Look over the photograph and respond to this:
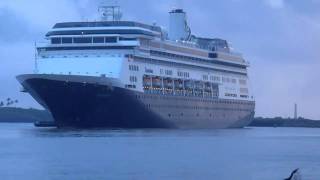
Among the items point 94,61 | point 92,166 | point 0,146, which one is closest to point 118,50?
point 94,61

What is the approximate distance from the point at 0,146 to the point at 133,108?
2634 cm

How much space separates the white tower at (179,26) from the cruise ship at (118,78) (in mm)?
8118

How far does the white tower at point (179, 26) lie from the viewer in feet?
403

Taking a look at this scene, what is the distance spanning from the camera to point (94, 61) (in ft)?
315

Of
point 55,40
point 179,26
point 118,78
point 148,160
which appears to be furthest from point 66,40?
point 148,160

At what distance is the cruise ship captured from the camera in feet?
305

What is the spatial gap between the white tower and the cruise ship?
8118 millimetres

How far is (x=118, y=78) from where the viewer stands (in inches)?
3720

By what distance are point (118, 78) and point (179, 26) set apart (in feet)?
105

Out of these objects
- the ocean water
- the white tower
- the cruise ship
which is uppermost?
the white tower

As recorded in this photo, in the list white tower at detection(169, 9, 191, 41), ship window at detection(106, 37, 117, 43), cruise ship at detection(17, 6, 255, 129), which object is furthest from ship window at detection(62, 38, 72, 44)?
white tower at detection(169, 9, 191, 41)

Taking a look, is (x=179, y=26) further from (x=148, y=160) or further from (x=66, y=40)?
(x=148, y=160)

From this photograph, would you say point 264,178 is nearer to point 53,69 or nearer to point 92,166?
point 92,166

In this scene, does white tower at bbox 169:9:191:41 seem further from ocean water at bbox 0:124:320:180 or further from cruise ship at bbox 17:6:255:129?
ocean water at bbox 0:124:320:180
